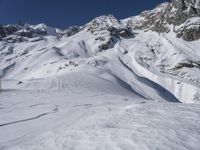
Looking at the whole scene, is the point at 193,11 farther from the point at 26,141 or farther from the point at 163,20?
the point at 26,141

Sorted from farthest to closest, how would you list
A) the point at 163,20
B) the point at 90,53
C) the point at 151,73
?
the point at 163,20, the point at 90,53, the point at 151,73

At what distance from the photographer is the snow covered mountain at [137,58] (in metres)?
94.5

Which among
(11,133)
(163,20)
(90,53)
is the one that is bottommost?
(11,133)

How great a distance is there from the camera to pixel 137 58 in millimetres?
134250

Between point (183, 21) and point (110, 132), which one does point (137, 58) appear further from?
point (110, 132)

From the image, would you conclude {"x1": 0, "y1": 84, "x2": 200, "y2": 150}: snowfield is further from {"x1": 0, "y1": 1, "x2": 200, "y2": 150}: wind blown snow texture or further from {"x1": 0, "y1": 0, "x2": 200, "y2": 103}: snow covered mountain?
{"x1": 0, "y1": 0, "x2": 200, "y2": 103}: snow covered mountain

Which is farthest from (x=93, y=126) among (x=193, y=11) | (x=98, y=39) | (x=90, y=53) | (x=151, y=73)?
(x=193, y=11)

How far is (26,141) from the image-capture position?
11508 mm

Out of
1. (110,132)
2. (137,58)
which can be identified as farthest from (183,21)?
(110,132)

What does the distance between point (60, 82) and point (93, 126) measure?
45.1 m

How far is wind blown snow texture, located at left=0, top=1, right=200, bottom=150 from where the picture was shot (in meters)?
10.9

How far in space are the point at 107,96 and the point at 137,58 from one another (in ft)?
339

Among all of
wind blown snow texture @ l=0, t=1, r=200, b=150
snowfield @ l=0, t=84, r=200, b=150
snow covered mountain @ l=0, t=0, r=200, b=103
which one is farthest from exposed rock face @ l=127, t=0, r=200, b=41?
snowfield @ l=0, t=84, r=200, b=150

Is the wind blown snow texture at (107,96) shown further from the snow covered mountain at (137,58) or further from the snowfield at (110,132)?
the snow covered mountain at (137,58)
